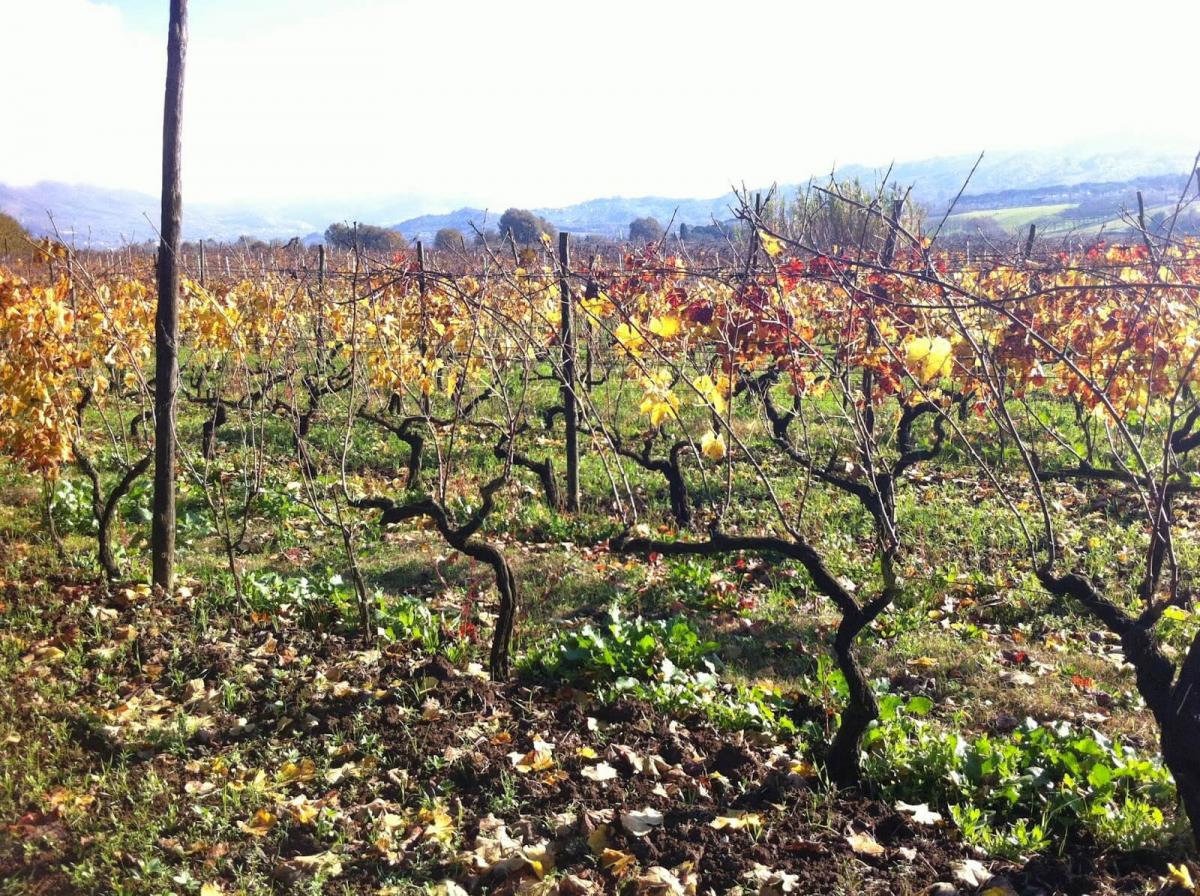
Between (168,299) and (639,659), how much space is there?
3264 millimetres

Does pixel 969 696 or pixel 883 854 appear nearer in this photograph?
pixel 883 854

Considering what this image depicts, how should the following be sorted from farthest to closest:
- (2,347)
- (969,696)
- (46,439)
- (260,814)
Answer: (2,347), (46,439), (969,696), (260,814)

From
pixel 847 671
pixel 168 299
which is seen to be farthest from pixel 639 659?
pixel 168 299

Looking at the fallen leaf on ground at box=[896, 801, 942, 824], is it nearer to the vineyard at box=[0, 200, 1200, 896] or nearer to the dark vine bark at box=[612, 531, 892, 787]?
the vineyard at box=[0, 200, 1200, 896]

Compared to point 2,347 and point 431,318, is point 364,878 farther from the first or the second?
point 431,318

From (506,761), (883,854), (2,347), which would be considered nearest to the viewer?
(883,854)

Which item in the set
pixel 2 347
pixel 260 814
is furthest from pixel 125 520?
pixel 260 814

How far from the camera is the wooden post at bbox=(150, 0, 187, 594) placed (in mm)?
4500

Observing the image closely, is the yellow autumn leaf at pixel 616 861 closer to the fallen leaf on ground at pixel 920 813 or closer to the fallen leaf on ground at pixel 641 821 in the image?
the fallen leaf on ground at pixel 641 821

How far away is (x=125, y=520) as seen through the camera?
21.5ft

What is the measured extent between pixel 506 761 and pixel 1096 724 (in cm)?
264

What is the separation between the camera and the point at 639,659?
392 centimetres

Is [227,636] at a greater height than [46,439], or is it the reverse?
[46,439]

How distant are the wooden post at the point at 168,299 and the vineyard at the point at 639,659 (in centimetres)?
28
